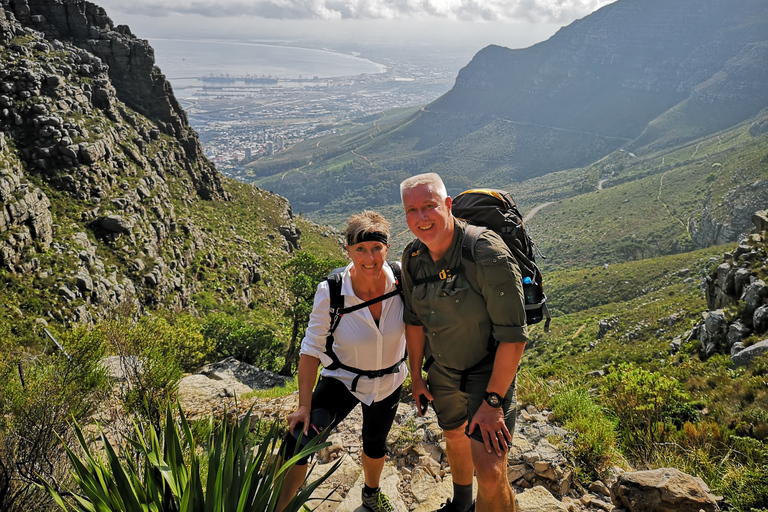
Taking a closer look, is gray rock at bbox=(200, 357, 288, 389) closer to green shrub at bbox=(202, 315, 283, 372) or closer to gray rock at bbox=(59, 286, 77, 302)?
green shrub at bbox=(202, 315, 283, 372)

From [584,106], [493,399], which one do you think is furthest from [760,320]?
[584,106]

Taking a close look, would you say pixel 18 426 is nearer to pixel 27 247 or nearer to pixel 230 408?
pixel 230 408

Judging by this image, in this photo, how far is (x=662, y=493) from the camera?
2949 millimetres

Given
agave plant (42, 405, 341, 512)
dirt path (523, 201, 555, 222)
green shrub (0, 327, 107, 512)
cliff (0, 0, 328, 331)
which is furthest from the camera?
dirt path (523, 201, 555, 222)

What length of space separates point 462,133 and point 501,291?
185127 millimetres

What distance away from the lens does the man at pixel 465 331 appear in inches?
92.0

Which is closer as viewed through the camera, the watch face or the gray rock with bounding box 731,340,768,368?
the watch face

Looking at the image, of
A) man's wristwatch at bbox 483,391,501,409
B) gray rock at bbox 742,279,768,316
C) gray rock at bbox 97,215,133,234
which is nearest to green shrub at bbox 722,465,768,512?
man's wristwatch at bbox 483,391,501,409

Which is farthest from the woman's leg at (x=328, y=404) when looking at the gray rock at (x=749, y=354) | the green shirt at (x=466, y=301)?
the gray rock at (x=749, y=354)

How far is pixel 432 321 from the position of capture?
258 centimetres

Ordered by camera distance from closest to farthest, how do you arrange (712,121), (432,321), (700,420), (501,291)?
(501,291) < (432,321) < (700,420) < (712,121)

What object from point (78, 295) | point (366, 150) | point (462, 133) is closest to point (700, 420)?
point (78, 295)

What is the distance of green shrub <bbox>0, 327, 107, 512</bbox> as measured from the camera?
2791 millimetres

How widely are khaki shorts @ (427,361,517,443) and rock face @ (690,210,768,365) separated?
315 inches
